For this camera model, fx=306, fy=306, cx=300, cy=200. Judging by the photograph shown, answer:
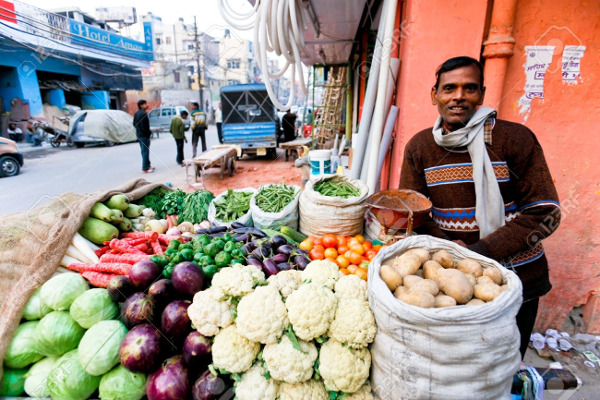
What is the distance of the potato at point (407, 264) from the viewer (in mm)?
1423

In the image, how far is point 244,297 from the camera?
1.48m

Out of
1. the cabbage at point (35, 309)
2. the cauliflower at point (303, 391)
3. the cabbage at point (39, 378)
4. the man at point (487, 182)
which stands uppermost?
the man at point (487, 182)

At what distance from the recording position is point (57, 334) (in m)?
1.71

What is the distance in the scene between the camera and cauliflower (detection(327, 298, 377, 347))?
4.41 ft

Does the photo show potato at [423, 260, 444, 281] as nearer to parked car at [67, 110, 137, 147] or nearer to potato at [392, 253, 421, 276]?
potato at [392, 253, 421, 276]

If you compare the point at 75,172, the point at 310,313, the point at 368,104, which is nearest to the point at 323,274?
the point at 310,313

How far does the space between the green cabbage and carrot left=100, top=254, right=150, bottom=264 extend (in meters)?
0.48

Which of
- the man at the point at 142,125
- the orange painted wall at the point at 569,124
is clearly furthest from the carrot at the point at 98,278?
the man at the point at 142,125

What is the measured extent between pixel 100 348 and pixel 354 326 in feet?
4.32

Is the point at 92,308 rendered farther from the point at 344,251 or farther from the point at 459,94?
the point at 459,94

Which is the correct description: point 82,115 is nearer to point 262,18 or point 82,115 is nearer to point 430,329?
point 262,18

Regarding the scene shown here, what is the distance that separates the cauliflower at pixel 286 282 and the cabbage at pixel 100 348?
34.6 inches

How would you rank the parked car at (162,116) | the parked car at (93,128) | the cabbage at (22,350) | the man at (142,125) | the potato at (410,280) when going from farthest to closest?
the parked car at (162,116) < the parked car at (93,128) < the man at (142,125) < the cabbage at (22,350) < the potato at (410,280)

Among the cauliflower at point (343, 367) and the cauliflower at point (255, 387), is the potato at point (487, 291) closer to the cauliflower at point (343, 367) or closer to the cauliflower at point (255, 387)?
the cauliflower at point (343, 367)
